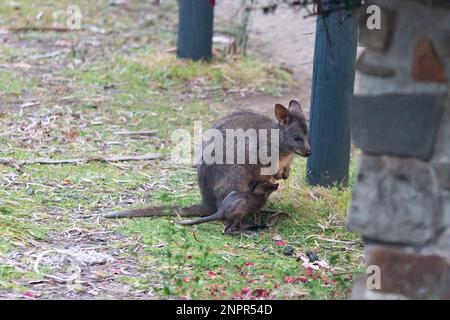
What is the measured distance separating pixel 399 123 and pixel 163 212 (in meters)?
2.62

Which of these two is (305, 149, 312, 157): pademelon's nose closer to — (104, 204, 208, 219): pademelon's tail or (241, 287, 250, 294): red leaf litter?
(104, 204, 208, 219): pademelon's tail

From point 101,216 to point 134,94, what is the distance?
3372mm

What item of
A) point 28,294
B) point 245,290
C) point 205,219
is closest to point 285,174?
point 205,219

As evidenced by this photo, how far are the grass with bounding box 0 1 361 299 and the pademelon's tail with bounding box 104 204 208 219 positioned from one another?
7cm

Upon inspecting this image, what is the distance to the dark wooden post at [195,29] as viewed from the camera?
9891 millimetres

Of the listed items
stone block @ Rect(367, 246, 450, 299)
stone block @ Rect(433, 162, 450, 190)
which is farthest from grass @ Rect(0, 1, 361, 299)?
stone block @ Rect(433, 162, 450, 190)

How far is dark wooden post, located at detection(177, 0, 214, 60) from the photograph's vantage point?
32.4 ft

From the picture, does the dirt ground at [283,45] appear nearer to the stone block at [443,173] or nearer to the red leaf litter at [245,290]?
the red leaf litter at [245,290]

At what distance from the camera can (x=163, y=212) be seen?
6.17 m

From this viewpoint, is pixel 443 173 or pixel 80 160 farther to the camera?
pixel 80 160

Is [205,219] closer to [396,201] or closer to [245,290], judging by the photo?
[245,290]

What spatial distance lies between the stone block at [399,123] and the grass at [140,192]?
3.67ft

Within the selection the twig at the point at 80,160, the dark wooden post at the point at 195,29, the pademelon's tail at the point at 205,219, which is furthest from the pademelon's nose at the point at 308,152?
the dark wooden post at the point at 195,29
